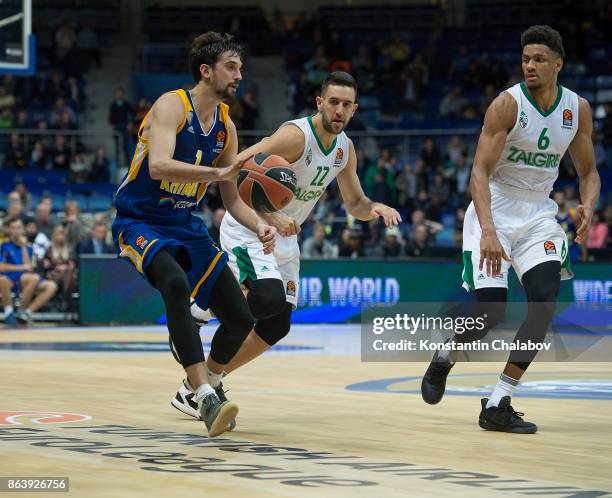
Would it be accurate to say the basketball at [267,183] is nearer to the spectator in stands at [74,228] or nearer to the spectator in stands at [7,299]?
the spectator in stands at [7,299]

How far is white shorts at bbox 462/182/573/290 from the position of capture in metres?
7.25

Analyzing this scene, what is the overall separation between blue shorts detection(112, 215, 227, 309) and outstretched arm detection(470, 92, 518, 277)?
1516 millimetres

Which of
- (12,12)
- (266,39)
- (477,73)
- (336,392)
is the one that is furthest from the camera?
(266,39)

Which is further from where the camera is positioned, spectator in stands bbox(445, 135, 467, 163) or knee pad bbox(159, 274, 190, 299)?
spectator in stands bbox(445, 135, 467, 163)

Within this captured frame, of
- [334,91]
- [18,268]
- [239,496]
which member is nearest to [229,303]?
[334,91]

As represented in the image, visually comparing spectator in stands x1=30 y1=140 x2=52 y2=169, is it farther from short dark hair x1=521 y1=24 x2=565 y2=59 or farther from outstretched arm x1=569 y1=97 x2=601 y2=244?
short dark hair x1=521 y1=24 x2=565 y2=59

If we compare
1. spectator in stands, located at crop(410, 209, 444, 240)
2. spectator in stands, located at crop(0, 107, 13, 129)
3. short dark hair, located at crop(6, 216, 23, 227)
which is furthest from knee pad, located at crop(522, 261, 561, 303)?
spectator in stands, located at crop(0, 107, 13, 129)

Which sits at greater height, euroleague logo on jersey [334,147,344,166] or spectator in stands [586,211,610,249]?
euroleague logo on jersey [334,147,344,166]

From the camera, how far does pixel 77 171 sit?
79.6 ft

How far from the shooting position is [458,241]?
1970cm

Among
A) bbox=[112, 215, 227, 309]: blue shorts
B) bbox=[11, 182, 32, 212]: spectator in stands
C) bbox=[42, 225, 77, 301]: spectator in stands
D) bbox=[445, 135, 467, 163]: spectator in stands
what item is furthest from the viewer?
bbox=[445, 135, 467, 163]: spectator in stands

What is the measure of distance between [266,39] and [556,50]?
2272 cm

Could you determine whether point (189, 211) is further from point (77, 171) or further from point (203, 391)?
point (77, 171)

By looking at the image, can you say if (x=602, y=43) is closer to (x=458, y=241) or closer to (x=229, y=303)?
(x=458, y=241)
